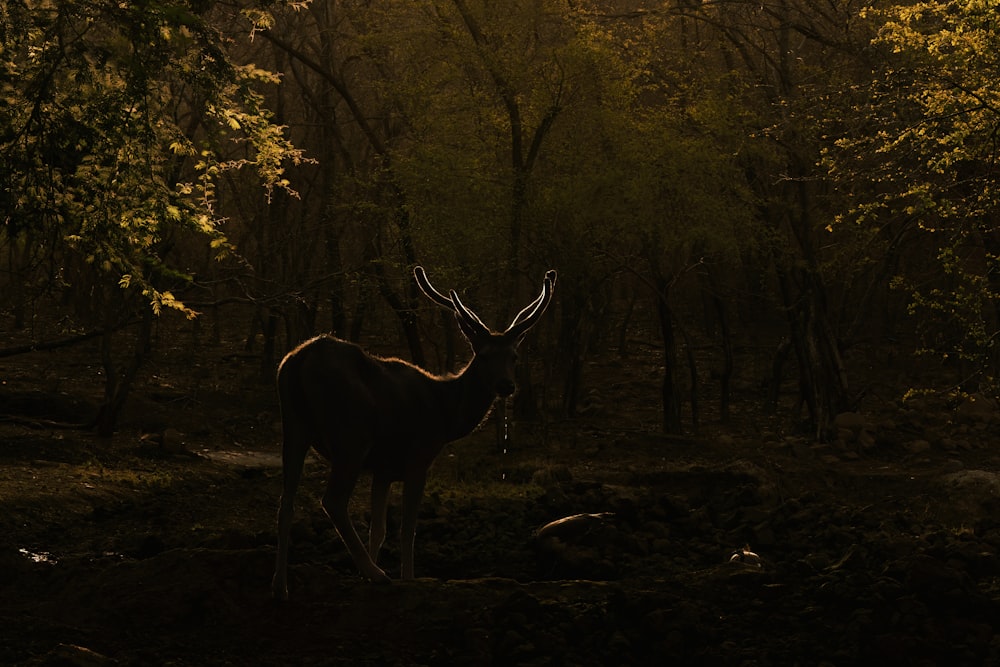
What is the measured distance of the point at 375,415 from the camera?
9.23 m

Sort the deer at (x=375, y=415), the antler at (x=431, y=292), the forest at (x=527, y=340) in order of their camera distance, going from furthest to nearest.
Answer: the antler at (x=431, y=292) < the deer at (x=375, y=415) < the forest at (x=527, y=340)

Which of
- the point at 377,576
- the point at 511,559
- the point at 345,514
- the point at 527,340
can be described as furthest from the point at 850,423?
the point at 345,514

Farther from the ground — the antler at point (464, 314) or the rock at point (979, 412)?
the antler at point (464, 314)

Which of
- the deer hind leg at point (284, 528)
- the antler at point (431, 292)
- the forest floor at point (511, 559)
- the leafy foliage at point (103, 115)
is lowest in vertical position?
the forest floor at point (511, 559)

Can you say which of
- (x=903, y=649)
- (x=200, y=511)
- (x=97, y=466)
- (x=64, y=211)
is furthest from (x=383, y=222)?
(x=903, y=649)

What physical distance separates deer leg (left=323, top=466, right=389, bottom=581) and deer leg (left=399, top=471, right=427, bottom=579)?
47 cm

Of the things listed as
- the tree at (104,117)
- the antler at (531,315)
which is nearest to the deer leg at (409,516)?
the antler at (531,315)

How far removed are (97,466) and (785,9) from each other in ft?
51.2

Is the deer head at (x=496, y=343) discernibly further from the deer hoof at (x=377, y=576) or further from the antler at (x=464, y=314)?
the deer hoof at (x=377, y=576)

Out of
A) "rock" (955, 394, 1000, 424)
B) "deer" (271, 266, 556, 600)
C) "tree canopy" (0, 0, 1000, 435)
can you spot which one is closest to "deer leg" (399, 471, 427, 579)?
A: "deer" (271, 266, 556, 600)

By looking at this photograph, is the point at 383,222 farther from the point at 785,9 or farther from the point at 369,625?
the point at 369,625

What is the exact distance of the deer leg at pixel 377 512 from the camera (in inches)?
375

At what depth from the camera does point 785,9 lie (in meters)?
23.8

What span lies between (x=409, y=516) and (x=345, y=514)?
0.74 meters
